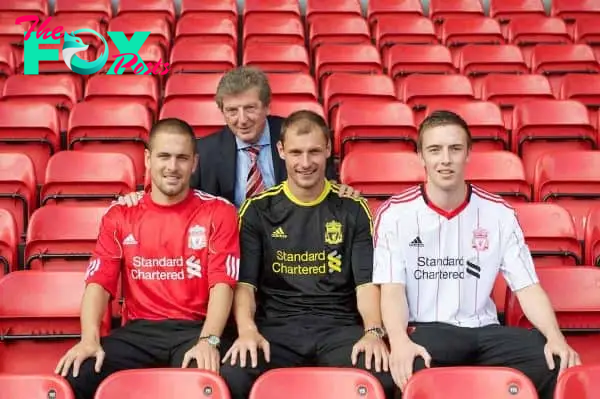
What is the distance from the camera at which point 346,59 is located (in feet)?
17.9

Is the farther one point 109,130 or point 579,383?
point 109,130

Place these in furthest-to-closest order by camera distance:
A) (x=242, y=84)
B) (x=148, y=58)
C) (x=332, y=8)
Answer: (x=332, y=8) < (x=148, y=58) < (x=242, y=84)

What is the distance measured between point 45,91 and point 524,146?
2853 millimetres

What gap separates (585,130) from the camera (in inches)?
174

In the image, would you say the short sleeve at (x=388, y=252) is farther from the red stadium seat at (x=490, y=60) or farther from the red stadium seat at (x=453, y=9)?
the red stadium seat at (x=453, y=9)

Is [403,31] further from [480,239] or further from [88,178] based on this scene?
[480,239]

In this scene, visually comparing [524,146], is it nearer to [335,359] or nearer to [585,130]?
[585,130]

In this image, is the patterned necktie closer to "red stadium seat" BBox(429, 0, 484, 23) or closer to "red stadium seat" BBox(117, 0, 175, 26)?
"red stadium seat" BBox(117, 0, 175, 26)

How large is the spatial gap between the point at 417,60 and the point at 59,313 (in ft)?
11.4

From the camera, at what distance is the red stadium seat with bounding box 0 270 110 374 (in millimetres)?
2762

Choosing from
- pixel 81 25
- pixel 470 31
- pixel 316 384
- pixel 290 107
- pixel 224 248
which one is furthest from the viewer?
pixel 470 31

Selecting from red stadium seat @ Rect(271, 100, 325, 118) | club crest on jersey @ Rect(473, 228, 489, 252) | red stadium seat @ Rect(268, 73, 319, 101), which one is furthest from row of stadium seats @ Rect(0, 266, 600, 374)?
red stadium seat @ Rect(268, 73, 319, 101)

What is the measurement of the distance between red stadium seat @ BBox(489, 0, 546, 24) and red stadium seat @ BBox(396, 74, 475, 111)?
1.90 meters

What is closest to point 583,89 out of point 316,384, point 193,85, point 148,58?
point 193,85
